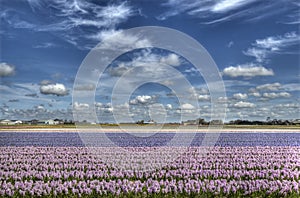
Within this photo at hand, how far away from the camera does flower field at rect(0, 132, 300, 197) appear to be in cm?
876

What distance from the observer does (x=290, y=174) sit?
11188 mm

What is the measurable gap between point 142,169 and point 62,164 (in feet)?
12.5

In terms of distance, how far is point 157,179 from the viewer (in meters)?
10.6

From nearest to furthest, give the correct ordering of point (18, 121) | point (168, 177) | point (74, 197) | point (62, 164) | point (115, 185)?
point (74, 197) < point (115, 185) < point (168, 177) < point (62, 164) < point (18, 121)

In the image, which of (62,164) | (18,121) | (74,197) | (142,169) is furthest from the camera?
(18,121)

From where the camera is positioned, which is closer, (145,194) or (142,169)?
(145,194)

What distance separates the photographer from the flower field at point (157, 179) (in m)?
8.76

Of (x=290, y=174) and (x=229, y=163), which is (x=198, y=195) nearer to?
(x=290, y=174)

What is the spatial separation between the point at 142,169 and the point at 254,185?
4.22 metres

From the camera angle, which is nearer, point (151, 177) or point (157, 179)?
point (157, 179)

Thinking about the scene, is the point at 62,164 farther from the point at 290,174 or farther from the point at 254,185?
the point at 290,174

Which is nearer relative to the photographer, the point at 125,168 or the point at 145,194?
the point at 145,194

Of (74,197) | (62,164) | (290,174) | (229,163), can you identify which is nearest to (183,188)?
(74,197)

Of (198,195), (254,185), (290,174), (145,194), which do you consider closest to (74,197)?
(145,194)
